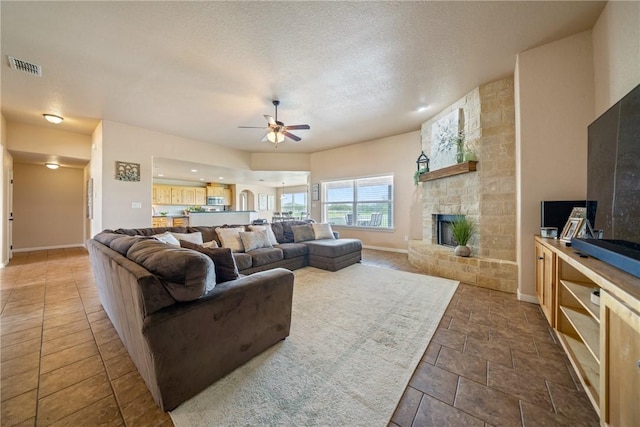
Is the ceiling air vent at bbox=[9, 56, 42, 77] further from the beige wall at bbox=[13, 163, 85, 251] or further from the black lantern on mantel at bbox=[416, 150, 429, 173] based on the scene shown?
the black lantern on mantel at bbox=[416, 150, 429, 173]

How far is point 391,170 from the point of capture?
18.8 feet

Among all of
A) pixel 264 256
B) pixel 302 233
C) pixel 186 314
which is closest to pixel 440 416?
pixel 186 314

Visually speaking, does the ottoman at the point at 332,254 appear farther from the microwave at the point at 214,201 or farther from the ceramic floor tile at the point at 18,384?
the microwave at the point at 214,201

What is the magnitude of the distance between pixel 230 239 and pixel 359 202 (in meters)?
3.93

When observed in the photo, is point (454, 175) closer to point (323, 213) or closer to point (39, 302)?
point (323, 213)

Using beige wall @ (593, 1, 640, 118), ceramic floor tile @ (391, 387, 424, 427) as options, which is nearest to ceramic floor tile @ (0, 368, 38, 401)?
ceramic floor tile @ (391, 387, 424, 427)

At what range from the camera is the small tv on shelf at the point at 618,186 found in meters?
1.26

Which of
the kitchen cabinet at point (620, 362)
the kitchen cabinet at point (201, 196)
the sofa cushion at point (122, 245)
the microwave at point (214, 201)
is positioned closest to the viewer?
the kitchen cabinet at point (620, 362)

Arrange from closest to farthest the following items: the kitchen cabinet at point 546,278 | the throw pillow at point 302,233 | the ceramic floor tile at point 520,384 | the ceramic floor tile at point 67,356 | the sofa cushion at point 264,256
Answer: the ceramic floor tile at point 520,384
the ceramic floor tile at point 67,356
the kitchen cabinet at point 546,278
the sofa cushion at point 264,256
the throw pillow at point 302,233

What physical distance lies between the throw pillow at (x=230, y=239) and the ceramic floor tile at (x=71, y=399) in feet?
6.87

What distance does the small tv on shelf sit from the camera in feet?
4.15

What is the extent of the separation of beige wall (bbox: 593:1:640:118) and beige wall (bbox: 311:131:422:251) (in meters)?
3.13

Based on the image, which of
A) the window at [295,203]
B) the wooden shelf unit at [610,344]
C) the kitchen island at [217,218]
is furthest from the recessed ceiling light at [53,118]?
the window at [295,203]

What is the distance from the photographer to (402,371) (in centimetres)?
155
